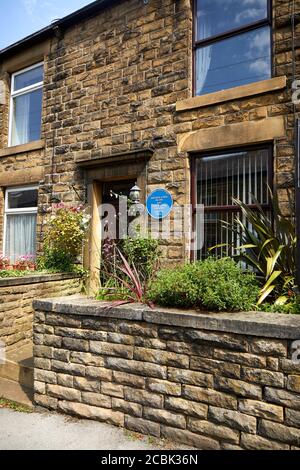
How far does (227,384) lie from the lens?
2.87 m

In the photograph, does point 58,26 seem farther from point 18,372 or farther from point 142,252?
point 18,372

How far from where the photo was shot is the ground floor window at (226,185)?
5488 mm

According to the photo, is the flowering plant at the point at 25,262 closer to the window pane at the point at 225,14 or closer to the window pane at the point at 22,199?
the window pane at the point at 22,199

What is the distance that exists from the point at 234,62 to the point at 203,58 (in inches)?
22.8

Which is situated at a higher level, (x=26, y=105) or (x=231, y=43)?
(x=26, y=105)

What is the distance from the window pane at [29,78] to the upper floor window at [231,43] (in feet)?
13.7

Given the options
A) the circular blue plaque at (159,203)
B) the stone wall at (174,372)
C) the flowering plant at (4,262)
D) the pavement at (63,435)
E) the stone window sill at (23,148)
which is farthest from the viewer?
the flowering plant at (4,262)

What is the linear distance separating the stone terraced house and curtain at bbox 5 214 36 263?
0.15 feet

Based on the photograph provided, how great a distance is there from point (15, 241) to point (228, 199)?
18.0ft

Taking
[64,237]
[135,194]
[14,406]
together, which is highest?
[135,194]

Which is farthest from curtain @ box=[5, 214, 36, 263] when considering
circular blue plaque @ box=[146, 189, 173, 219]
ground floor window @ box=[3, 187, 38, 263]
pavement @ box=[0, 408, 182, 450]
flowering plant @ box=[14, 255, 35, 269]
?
pavement @ box=[0, 408, 182, 450]

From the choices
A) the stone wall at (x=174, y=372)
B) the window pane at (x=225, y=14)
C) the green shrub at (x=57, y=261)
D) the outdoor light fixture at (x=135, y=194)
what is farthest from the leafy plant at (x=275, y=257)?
the green shrub at (x=57, y=261)

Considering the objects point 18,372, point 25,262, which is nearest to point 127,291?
point 18,372

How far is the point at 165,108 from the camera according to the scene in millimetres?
6215
